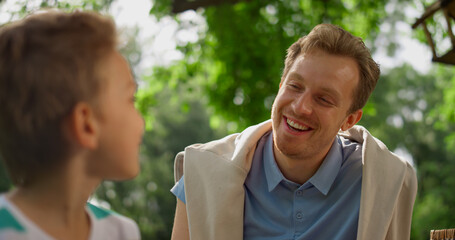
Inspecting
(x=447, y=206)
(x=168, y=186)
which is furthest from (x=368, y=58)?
(x=168, y=186)

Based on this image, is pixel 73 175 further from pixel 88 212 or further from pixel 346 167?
pixel 346 167

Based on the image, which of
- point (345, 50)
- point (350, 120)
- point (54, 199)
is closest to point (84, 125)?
point (54, 199)

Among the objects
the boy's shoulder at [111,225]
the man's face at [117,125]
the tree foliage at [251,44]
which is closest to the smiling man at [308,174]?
the boy's shoulder at [111,225]

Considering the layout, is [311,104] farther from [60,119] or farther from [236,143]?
[60,119]

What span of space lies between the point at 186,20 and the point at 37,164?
8080 mm

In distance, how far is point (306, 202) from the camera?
8.26 feet

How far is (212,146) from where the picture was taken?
2.66 metres

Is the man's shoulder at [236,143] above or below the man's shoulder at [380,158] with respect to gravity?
above

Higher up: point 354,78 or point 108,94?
point 108,94

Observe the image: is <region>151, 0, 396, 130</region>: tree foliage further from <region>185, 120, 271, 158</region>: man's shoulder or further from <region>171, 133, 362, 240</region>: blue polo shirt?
<region>171, 133, 362, 240</region>: blue polo shirt

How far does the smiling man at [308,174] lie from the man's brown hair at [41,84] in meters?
1.33

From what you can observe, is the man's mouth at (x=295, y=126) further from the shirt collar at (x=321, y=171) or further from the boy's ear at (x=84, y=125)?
the boy's ear at (x=84, y=125)

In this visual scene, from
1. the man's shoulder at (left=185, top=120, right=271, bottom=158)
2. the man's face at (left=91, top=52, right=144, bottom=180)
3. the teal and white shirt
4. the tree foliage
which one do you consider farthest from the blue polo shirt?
the tree foliage

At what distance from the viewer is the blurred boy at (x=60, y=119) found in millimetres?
1179
